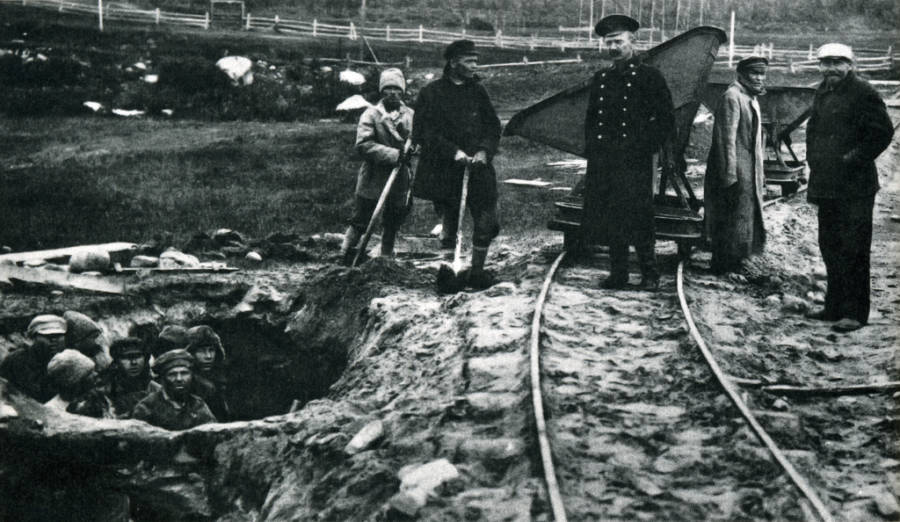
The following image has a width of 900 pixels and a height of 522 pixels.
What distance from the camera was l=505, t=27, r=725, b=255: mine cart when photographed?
8.18 meters

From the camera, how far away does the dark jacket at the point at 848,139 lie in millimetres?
6414

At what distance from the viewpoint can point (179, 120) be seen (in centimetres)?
2341

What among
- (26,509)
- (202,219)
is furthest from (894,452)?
(202,219)

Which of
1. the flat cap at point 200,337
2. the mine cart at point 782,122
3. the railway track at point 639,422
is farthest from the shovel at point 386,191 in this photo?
the mine cart at point 782,122

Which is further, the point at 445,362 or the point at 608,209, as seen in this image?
the point at 608,209

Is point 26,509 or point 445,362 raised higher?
point 445,362

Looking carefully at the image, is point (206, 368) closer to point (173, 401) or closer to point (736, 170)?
A: point (173, 401)

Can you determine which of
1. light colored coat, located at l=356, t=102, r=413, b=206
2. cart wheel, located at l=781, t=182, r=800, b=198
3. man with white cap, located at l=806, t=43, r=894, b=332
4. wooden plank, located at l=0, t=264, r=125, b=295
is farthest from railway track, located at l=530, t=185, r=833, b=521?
cart wheel, located at l=781, t=182, r=800, b=198

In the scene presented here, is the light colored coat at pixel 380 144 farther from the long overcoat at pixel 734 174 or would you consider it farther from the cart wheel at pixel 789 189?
the cart wheel at pixel 789 189

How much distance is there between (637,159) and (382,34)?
1268 inches

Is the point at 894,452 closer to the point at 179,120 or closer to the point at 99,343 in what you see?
the point at 99,343

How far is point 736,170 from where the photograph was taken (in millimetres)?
8180

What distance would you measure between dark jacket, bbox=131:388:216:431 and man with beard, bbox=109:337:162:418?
0.47 meters

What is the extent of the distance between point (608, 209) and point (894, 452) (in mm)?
3248
